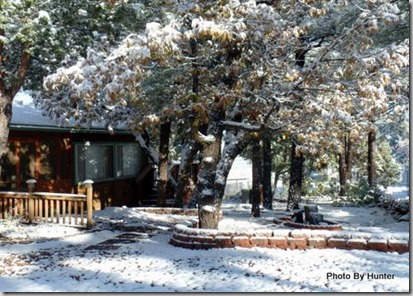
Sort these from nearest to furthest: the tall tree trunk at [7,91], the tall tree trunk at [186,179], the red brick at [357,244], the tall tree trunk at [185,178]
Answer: the red brick at [357,244]
the tall tree trunk at [7,91]
the tall tree trunk at [186,179]
the tall tree trunk at [185,178]

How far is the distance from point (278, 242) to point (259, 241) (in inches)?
13.3

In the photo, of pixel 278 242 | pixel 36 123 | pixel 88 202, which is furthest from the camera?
pixel 36 123

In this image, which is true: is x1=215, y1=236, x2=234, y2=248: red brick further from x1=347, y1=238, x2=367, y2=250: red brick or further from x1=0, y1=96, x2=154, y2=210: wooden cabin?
x1=0, y1=96, x2=154, y2=210: wooden cabin

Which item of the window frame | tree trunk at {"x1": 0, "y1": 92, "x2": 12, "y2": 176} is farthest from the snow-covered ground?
the window frame

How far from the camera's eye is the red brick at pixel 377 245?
869 cm

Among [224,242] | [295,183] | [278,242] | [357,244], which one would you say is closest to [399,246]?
[357,244]

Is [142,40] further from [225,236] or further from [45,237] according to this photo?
[45,237]

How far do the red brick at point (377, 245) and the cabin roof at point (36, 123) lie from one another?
30.9 feet

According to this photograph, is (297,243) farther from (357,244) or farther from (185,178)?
(185,178)

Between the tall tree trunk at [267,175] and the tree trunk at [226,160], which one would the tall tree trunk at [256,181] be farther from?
the tree trunk at [226,160]

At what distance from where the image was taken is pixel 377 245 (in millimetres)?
8742

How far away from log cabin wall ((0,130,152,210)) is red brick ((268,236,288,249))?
8528mm

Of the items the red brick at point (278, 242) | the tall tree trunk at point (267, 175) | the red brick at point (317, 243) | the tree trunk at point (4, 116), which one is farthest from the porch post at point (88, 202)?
the tall tree trunk at point (267, 175)

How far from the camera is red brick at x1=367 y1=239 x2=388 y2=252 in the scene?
28.5ft
